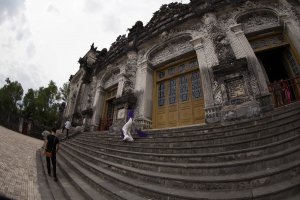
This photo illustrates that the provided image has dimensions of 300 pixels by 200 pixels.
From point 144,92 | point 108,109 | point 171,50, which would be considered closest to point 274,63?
point 171,50

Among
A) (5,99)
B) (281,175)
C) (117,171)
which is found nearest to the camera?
(281,175)

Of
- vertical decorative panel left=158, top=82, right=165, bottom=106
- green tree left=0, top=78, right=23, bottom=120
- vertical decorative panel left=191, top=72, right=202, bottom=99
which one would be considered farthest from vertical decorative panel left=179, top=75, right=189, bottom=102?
green tree left=0, top=78, right=23, bottom=120

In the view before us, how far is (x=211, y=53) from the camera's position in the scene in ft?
23.3

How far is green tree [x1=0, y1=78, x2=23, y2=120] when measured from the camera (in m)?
21.9

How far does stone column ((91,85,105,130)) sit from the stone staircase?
6.10 metres

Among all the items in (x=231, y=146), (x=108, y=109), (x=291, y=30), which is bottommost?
(x=231, y=146)

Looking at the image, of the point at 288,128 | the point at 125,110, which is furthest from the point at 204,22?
the point at 288,128

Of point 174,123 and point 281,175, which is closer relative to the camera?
point 281,175

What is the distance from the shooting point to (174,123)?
25.1 feet

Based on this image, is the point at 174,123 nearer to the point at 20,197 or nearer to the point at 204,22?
the point at 204,22

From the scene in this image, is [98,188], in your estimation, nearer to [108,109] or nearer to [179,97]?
[179,97]

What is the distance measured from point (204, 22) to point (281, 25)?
2984 mm

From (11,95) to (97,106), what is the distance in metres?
18.7

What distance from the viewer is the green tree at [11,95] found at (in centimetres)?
2192
